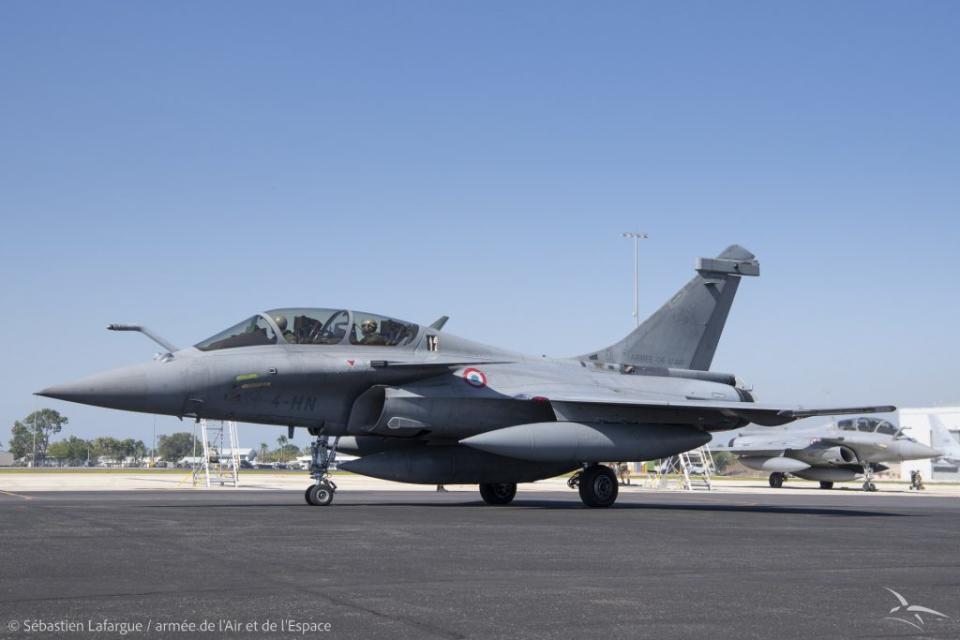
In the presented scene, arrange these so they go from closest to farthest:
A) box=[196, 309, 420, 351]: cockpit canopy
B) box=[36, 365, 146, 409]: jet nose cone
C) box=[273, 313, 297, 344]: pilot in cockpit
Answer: box=[36, 365, 146, 409]: jet nose cone
box=[196, 309, 420, 351]: cockpit canopy
box=[273, 313, 297, 344]: pilot in cockpit

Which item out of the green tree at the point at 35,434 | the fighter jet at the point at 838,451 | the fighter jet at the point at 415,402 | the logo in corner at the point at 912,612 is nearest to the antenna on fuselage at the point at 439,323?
the fighter jet at the point at 415,402

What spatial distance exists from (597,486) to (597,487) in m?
0.02

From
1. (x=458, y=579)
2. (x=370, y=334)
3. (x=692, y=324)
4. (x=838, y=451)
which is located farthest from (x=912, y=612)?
(x=838, y=451)

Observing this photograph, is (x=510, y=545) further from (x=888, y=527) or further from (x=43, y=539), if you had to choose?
(x=888, y=527)

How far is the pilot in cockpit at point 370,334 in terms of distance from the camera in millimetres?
16422

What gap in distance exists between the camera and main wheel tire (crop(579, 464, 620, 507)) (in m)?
17.4

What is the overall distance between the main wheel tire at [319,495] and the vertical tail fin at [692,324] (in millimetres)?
6432

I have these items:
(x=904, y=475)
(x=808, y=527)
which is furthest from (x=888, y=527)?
(x=904, y=475)

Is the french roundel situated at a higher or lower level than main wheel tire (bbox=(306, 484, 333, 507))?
higher

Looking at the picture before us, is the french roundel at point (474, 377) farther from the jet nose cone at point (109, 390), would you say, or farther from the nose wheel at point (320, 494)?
the jet nose cone at point (109, 390)

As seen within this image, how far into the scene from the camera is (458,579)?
681 centimetres

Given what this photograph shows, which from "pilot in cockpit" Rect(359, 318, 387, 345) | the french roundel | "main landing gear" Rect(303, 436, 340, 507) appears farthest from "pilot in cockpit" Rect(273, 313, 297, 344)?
the french roundel

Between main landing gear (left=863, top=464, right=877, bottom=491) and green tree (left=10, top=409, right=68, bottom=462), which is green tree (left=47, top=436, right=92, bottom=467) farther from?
main landing gear (left=863, top=464, right=877, bottom=491)

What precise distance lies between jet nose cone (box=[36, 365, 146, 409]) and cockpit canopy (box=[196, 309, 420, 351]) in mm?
1192
